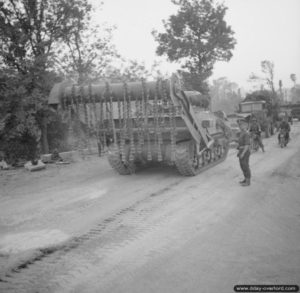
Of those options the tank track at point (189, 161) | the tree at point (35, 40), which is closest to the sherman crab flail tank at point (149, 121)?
the tank track at point (189, 161)

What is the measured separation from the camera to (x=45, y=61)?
47.6 feet

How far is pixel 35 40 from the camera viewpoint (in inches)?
640

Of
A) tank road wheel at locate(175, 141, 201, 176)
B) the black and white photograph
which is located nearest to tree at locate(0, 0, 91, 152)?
the black and white photograph

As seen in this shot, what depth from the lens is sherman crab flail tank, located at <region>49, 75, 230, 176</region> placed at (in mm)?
7773

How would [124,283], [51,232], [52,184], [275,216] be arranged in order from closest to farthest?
[124,283], [51,232], [275,216], [52,184]

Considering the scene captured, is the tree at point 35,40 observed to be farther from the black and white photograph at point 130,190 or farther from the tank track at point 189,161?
the tank track at point 189,161

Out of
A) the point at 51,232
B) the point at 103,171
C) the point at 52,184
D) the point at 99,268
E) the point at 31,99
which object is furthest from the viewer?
the point at 31,99

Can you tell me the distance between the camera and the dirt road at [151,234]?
3809mm

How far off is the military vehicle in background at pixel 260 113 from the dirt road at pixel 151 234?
10.7m

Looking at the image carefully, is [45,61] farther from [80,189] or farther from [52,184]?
[80,189]

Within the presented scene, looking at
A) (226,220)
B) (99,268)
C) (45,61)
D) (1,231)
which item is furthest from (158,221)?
(45,61)

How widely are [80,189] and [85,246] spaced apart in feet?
12.6

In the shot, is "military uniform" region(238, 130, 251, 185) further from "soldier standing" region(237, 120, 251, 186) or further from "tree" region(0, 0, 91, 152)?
"tree" region(0, 0, 91, 152)

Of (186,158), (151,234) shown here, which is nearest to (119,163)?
(186,158)
